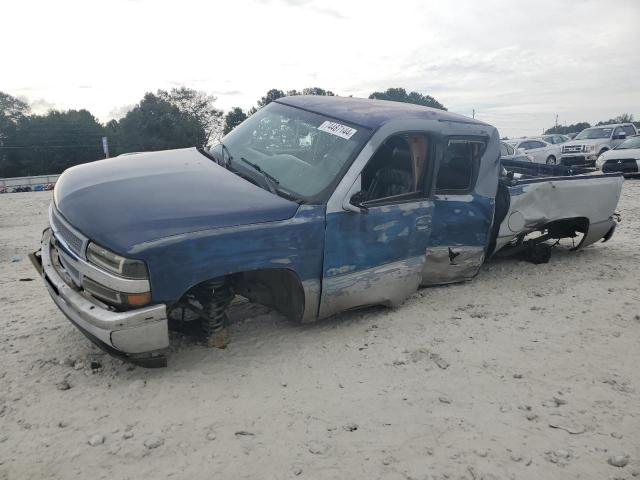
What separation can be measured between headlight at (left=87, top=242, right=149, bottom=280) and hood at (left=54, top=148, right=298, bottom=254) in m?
0.05

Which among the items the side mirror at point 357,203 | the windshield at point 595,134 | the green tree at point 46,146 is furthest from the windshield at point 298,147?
the green tree at point 46,146

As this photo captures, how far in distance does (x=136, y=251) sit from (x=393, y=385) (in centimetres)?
181

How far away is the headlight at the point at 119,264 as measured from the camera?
2705 mm

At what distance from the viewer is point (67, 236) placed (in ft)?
9.95

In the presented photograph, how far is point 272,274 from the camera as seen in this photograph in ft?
11.5

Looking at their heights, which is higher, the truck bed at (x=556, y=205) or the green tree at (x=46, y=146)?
the truck bed at (x=556, y=205)

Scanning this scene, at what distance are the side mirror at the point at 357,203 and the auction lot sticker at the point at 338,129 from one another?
0.52m

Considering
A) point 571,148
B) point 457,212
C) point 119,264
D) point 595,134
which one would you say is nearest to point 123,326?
point 119,264

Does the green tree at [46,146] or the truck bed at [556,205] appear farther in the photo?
the green tree at [46,146]

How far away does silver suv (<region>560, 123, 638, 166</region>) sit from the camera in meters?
19.0

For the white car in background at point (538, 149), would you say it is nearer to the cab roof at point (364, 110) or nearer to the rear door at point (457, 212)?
the rear door at point (457, 212)

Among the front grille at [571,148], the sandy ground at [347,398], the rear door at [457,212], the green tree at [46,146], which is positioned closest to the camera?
the sandy ground at [347,398]

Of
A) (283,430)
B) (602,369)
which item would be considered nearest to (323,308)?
(283,430)

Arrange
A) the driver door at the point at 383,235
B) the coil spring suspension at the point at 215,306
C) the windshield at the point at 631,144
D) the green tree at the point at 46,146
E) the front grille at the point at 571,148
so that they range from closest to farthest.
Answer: the coil spring suspension at the point at 215,306 → the driver door at the point at 383,235 → the windshield at the point at 631,144 → the front grille at the point at 571,148 → the green tree at the point at 46,146
